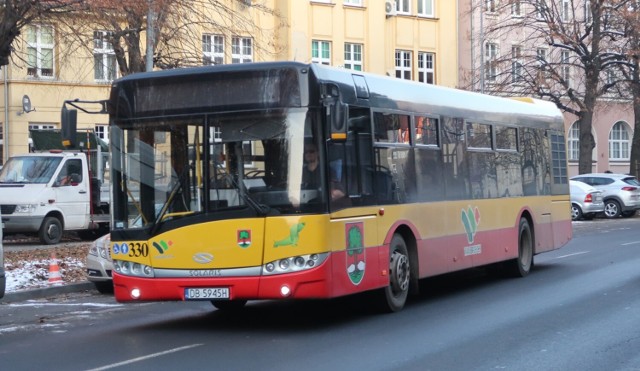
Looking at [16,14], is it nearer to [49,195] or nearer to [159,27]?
[159,27]

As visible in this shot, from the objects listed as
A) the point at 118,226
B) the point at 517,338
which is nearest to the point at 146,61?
the point at 118,226

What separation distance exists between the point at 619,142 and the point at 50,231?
4182cm

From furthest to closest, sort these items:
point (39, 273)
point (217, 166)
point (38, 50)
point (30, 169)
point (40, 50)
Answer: point (40, 50) → point (38, 50) → point (30, 169) → point (39, 273) → point (217, 166)

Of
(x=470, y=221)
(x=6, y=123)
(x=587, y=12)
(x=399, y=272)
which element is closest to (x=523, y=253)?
(x=470, y=221)

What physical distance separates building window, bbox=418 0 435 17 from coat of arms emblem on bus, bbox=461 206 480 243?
33753 millimetres

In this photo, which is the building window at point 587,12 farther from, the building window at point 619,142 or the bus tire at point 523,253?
the bus tire at point 523,253

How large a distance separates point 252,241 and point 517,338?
2.91m

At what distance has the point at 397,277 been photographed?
40.9ft

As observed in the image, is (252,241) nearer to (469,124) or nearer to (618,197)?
(469,124)

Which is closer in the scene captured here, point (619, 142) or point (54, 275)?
point (54, 275)

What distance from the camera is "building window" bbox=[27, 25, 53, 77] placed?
20.3 metres

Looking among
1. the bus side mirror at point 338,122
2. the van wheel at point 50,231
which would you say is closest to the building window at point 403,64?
the van wheel at point 50,231

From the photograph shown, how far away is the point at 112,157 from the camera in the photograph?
11.6 metres

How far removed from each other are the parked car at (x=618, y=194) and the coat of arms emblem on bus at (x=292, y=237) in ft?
93.6
